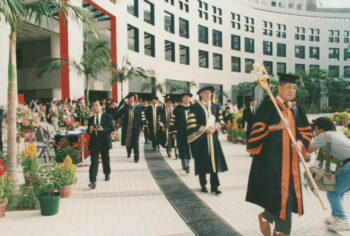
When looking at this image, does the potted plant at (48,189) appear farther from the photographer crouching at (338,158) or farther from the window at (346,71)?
the window at (346,71)

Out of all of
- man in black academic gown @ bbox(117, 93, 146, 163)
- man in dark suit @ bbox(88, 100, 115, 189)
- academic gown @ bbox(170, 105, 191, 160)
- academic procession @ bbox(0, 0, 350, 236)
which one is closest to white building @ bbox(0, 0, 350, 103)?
academic procession @ bbox(0, 0, 350, 236)

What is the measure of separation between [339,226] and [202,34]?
34.2m

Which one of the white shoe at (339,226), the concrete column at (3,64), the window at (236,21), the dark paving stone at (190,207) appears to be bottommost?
the dark paving stone at (190,207)

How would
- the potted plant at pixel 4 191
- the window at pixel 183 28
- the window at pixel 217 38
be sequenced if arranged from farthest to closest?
1. the window at pixel 217 38
2. the window at pixel 183 28
3. the potted plant at pixel 4 191

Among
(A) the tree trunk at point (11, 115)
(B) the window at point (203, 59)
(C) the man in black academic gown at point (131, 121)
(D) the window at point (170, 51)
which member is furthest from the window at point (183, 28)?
(A) the tree trunk at point (11, 115)

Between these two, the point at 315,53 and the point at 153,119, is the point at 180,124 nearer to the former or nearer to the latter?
the point at 153,119

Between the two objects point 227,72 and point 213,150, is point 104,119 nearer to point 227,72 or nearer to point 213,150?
point 213,150

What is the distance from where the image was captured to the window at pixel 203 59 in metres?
36.1

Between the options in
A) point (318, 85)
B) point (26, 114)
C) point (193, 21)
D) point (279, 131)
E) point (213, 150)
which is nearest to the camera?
point (279, 131)


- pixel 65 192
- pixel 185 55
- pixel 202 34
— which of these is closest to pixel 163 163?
pixel 65 192

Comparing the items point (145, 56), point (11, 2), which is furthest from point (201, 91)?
point (145, 56)

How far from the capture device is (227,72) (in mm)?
39812

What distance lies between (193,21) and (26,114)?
95.8ft

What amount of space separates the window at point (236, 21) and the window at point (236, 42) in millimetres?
1309
